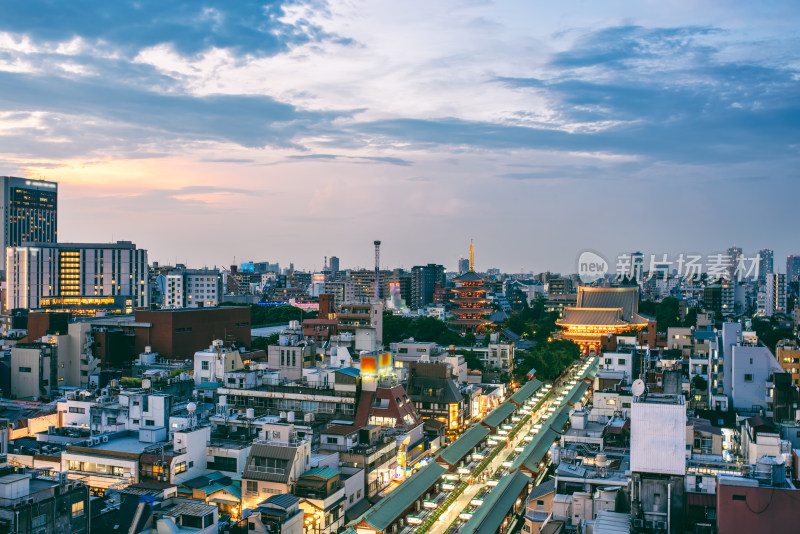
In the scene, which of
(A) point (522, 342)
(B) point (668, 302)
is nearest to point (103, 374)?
(A) point (522, 342)

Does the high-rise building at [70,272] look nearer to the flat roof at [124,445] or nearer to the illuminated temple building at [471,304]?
the illuminated temple building at [471,304]

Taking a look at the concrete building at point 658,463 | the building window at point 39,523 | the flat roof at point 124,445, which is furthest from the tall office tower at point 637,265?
the building window at point 39,523

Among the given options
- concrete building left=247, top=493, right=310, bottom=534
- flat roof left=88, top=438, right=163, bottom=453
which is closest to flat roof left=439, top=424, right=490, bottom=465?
concrete building left=247, top=493, right=310, bottom=534

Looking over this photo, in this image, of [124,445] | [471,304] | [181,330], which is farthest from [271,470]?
[471,304]

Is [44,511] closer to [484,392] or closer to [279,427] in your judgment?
[279,427]

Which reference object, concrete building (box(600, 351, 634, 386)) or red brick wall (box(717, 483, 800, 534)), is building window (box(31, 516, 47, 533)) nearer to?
red brick wall (box(717, 483, 800, 534))

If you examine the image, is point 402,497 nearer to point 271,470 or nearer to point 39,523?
point 271,470
